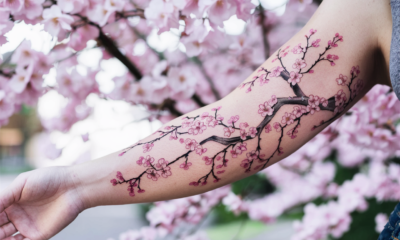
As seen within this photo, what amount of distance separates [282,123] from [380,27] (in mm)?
271

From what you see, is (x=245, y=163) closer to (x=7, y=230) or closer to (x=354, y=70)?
(x=354, y=70)

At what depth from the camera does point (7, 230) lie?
667mm

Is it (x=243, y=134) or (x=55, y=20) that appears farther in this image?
(x=55, y=20)

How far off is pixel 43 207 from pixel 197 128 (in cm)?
41

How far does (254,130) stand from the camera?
62 cm

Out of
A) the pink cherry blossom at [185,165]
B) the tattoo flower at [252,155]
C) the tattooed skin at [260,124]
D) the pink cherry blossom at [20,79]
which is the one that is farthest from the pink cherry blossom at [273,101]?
the pink cherry blossom at [20,79]

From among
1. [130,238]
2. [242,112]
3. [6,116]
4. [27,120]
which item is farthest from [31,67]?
[27,120]

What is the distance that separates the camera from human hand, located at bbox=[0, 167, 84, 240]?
2.14 ft

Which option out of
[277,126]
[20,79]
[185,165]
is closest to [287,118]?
[277,126]

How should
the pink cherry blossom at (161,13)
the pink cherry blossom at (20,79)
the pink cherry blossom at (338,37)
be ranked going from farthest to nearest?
the pink cherry blossom at (20,79) < the pink cherry blossom at (161,13) < the pink cherry blossom at (338,37)

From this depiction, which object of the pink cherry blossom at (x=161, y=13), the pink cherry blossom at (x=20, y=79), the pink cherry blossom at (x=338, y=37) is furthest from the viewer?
the pink cherry blossom at (x=20, y=79)

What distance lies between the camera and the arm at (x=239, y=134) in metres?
0.60

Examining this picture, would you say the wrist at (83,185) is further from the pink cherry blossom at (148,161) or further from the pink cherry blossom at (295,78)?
the pink cherry blossom at (295,78)

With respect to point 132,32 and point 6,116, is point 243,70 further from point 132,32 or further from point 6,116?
point 6,116
